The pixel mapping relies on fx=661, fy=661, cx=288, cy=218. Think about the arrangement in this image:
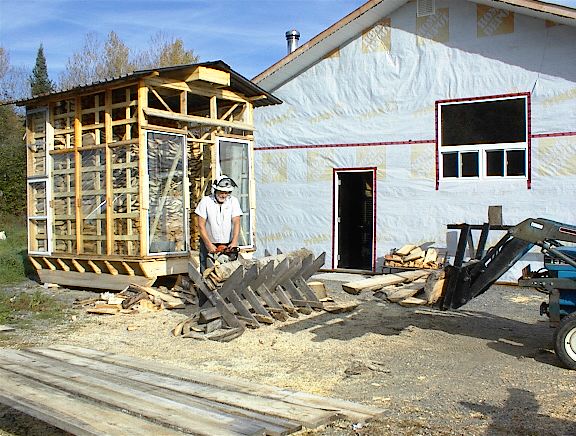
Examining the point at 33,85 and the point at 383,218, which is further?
the point at 33,85

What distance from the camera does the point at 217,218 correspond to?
10.2m

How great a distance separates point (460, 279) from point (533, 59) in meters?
7.30

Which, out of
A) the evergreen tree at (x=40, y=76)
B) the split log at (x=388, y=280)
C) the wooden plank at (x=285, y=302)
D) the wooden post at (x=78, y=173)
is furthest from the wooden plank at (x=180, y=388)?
the evergreen tree at (x=40, y=76)

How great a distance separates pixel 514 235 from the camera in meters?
7.24

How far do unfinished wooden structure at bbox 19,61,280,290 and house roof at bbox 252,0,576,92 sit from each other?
5.67 ft

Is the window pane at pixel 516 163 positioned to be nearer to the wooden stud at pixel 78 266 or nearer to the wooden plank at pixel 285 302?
the wooden plank at pixel 285 302

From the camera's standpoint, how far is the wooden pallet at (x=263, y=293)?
9094 millimetres

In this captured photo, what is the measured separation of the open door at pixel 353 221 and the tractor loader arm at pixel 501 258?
25.8 ft

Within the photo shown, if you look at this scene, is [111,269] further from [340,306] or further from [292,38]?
[292,38]

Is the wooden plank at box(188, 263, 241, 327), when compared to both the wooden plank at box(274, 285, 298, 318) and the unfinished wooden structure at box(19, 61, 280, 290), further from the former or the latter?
the unfinished wooden structure at box(19, 61, 280, 290)

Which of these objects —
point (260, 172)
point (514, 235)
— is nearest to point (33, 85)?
point (260, 172)

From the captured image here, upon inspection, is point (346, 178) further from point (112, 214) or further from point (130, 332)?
point (130, 332)

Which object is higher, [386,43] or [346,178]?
[386,43]

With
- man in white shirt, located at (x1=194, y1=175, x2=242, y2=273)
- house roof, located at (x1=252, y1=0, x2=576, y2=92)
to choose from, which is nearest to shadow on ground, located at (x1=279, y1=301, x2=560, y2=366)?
man in white shirt, located at (x1=194, y1=175, x2=242, y2=273)
